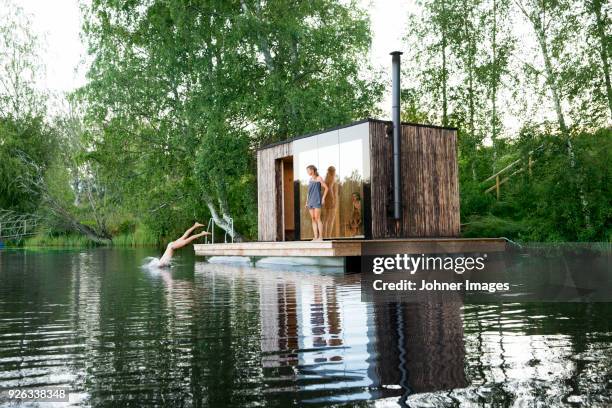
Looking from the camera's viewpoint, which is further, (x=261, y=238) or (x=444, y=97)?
(x=444, y=97)

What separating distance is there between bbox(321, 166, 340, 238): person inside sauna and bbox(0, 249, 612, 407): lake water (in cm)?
734

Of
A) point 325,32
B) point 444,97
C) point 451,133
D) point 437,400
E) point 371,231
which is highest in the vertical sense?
point 325,32

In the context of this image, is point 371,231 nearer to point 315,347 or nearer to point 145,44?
point 315,347

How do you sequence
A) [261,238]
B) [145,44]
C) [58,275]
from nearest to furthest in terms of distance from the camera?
[58,275]
[261,238]
[145,44]

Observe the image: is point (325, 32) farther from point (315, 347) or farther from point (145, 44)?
point (315, 347)

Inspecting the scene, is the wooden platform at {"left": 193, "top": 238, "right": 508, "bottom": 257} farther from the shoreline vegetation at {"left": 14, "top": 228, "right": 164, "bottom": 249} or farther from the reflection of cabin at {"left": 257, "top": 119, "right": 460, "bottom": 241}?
the shoreline vegetation at {"left": 14, "top": 228, "right": 164, "bottom": 249}

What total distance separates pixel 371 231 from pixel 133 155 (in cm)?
1410

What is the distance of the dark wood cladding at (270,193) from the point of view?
1733 cm

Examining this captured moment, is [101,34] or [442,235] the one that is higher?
[101,34]

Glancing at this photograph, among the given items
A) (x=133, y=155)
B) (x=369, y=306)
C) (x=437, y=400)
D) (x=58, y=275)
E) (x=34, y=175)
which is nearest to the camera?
(x=437, y=400)

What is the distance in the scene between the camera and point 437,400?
282 centimetres

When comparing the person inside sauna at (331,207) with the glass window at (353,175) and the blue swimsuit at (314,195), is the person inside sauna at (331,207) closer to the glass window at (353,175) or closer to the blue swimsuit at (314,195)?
the glass window at (353,175)

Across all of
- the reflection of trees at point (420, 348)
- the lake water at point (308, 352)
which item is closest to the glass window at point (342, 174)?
the lake water at point (308, 352)

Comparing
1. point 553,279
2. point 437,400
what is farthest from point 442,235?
point 437,400
